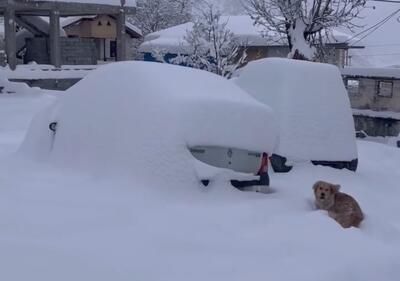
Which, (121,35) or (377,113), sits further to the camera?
(121,35)

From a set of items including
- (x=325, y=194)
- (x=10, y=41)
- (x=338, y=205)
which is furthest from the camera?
(x=10, y=41)

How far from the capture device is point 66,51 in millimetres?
26250

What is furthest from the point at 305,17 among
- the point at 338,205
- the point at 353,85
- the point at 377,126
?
the point at 338,205

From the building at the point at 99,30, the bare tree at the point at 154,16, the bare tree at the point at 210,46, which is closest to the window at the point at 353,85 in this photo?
the bare tree at the point at 210,46

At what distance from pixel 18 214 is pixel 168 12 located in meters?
41.0

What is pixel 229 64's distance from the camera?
982 inches

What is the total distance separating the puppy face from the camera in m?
6.07

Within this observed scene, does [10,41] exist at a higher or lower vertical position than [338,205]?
higher

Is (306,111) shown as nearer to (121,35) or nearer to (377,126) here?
(377,126)

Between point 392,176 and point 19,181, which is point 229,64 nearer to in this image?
point 392,176

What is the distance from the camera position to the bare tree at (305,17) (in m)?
Answer: 20.3

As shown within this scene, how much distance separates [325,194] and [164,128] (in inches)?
69.1

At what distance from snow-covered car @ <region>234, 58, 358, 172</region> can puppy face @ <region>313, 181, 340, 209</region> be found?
6.69ft

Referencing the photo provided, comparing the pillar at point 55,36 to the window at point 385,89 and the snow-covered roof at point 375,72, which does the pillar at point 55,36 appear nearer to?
the snow-covered roof at point 375,72
